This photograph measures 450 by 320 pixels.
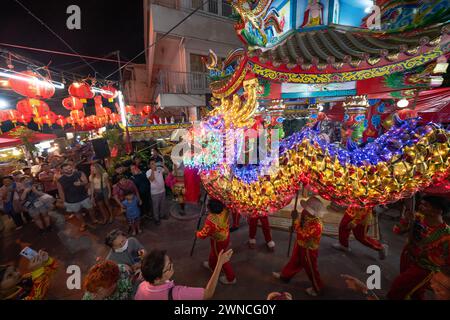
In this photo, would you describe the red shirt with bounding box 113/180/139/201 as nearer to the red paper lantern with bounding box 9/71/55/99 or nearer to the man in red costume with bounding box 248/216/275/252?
the man in red costume with bounding box 248/216/275/252

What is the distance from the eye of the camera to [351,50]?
332 centimetres

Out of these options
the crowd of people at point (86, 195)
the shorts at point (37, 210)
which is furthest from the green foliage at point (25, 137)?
the shorts at point (37, 210)

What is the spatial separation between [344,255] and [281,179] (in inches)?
88.6

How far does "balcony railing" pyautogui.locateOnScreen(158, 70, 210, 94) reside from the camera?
10391 mm

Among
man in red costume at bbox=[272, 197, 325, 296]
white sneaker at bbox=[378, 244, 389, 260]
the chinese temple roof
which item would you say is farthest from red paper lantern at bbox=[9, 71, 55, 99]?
white sneaker at bbox=[378, 244, 389, 260]

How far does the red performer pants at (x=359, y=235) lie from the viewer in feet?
11.4

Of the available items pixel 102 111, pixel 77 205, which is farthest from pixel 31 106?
pixel 102 111

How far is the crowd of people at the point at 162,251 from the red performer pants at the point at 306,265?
13mm

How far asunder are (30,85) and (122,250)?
4852 millimetres

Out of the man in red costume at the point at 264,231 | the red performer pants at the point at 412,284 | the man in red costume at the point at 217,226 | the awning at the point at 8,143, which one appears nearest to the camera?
the red performer pants at the point at 412,284

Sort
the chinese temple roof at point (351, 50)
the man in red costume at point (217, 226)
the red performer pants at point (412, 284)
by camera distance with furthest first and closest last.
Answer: the man in red costume at point (217, 226), the chinese temple roof at point (351, 50), the red performer pants at point (412, 284)

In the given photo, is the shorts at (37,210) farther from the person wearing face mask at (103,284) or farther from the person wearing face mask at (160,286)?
the person wearing face mask at (160,286)

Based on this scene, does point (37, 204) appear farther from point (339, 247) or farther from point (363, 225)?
point (363, 225)
